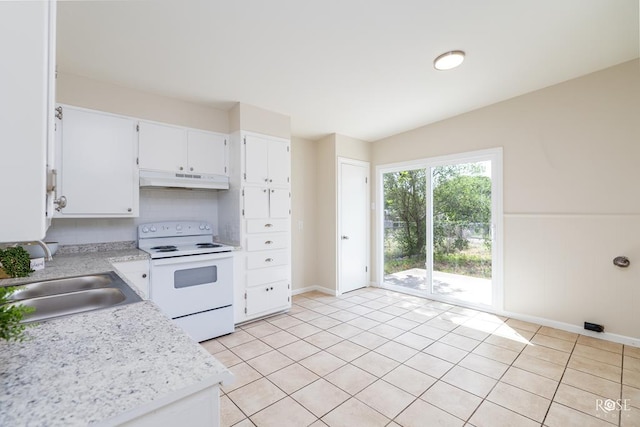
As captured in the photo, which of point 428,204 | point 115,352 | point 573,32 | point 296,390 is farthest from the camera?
point 428,204

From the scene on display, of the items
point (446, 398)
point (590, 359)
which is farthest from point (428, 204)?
point (446, 398)

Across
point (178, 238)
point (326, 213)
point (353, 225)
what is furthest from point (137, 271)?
point (353, 225)

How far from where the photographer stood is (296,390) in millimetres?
2064

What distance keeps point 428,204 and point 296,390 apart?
9.96 ft

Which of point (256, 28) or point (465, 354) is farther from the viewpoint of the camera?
point (465, 354)

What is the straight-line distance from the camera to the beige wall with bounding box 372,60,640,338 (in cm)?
267

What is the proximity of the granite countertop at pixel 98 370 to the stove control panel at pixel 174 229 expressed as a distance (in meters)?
2.04

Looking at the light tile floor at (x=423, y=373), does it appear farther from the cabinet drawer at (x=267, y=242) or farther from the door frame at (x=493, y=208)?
the cabinet drawer at (x=267, y=242)

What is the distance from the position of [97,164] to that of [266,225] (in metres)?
1.72

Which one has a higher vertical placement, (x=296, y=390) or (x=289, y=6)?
(x=289, y=6)

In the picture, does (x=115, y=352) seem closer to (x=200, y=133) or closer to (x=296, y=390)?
(x=296, y=390)

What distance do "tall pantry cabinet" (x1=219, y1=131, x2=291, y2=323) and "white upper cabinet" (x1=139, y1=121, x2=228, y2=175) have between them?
0.18m

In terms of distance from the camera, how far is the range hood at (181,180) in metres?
2.73

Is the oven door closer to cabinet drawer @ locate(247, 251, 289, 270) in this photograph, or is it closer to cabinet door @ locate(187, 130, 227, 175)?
cabinet drawer @ locate(247, 251, 289, 270)
